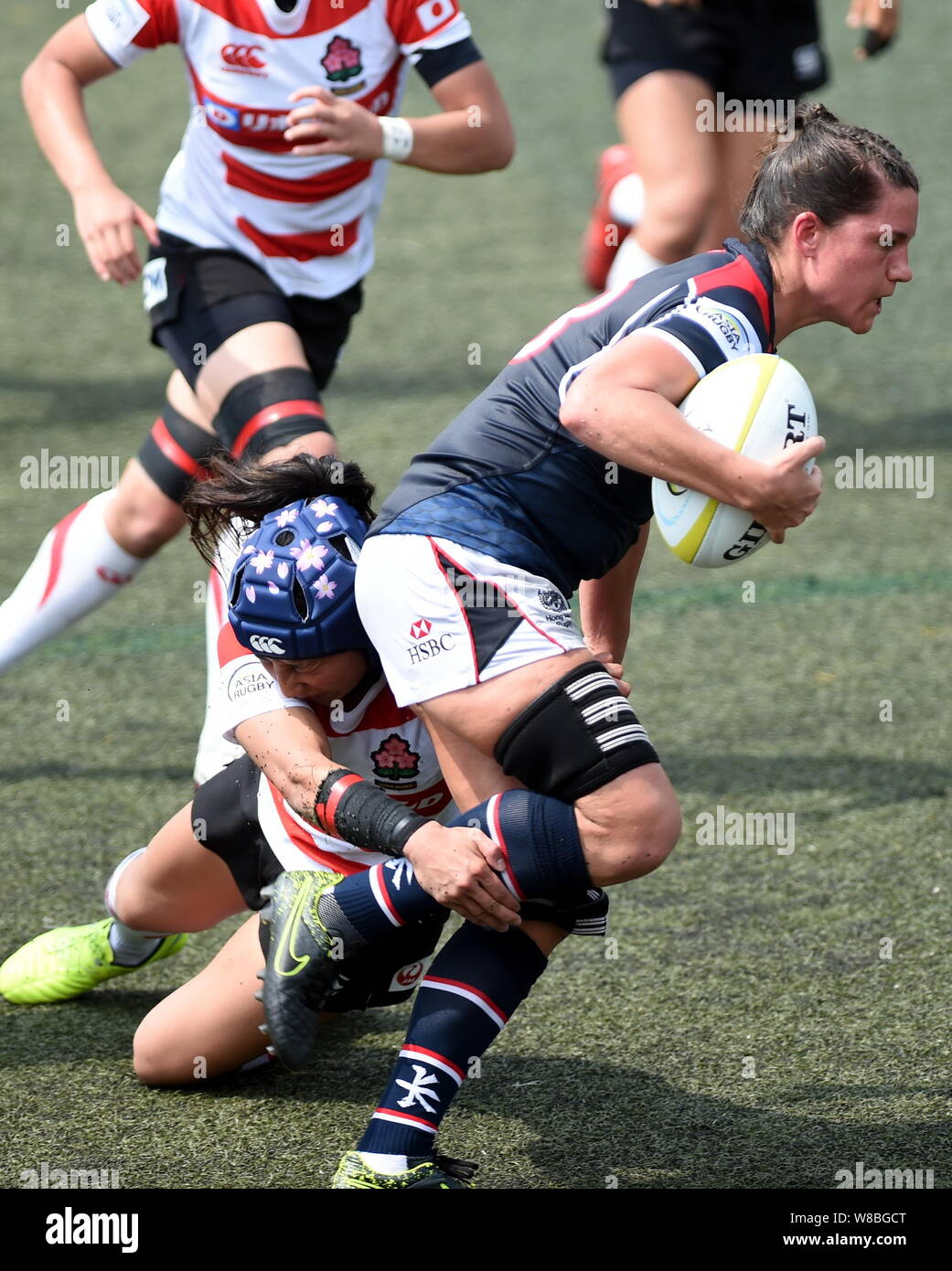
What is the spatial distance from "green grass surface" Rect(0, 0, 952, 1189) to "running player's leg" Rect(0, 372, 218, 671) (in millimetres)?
432

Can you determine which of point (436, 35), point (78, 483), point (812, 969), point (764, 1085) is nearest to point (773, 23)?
point (436, 35)

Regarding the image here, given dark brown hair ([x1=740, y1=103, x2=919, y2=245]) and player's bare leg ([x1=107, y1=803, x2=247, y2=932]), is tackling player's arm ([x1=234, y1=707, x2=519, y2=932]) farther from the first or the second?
dark brown hair ([x1=740, y1=103, x2=919, y2=245])

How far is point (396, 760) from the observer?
2.79m

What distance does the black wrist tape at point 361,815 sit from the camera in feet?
8.08

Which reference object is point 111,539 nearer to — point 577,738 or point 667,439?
point 577,738

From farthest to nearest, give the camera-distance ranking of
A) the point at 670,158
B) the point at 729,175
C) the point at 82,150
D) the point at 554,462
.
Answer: the point at 729,175
the point at 670,158
the point at 82,150
the point at 554,462

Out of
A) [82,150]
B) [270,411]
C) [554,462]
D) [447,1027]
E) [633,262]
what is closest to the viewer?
[447,1027]

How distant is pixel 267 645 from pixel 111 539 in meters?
1.22

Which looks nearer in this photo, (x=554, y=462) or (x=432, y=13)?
(x=554, y=462)

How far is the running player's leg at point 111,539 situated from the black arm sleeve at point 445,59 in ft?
2.81

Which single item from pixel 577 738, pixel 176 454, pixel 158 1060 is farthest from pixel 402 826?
pixel 176 454

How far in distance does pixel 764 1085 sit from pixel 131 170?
745 centimetres

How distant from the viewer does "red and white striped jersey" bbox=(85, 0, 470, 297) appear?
11.8 ft
